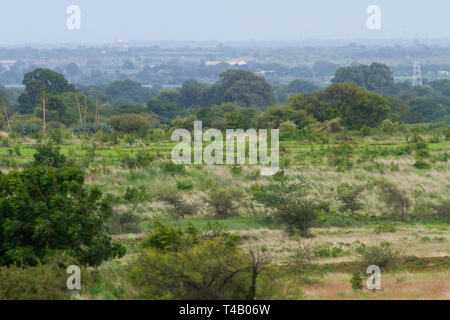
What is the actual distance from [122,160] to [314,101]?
24.7m

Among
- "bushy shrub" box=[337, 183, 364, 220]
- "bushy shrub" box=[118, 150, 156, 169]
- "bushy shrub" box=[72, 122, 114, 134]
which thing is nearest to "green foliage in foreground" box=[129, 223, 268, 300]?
"bushy shrub" box=[337, 183, 364, 220]

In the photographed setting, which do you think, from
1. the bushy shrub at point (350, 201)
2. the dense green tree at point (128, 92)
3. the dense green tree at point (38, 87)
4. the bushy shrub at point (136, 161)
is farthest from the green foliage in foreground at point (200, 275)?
the dense green tree at point (128, 92)

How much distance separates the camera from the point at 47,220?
12000mm

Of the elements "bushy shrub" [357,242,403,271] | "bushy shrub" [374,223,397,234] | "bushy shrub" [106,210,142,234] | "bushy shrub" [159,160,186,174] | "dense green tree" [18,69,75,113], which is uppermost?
"dense green tree" [18,69,75,113]

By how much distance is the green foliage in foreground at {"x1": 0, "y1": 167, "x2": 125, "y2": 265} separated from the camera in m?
11.7

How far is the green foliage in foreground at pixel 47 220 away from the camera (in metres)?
11.7

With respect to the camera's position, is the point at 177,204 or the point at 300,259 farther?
the point at 177,204

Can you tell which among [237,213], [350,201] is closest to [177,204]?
[237,213]

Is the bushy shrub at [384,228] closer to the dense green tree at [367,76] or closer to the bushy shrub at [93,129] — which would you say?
the bushy shrub at [93,129]

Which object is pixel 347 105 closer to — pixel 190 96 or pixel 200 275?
pixel 200 275

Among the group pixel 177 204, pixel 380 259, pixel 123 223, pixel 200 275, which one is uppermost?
pixel 200 275

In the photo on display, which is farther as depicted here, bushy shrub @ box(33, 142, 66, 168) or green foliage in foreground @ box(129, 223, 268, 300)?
bushy shrub @ box(33, 142, 66, 168)

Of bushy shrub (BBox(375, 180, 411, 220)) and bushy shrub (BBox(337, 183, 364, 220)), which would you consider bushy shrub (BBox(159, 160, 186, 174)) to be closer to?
bushy shrub (BBox(337, 183, 364, 220))
